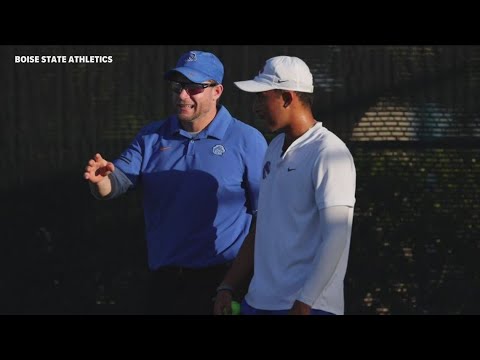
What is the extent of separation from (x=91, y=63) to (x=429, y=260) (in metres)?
2.56

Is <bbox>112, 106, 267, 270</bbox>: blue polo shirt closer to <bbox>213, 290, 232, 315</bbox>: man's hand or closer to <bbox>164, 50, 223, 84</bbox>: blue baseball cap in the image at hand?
<bbox>164, 50, 223, 84</bbox>: blue baseball cap

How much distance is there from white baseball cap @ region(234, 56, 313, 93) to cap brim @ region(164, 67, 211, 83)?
81cm

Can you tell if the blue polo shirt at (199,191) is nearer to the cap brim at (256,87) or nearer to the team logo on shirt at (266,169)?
the team logo on shirt at (266,169)

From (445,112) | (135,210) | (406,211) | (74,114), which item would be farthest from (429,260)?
(74,114)

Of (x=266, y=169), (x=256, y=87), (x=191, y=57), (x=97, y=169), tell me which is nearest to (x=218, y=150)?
(x=191, y=57)

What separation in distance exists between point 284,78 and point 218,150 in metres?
1.05

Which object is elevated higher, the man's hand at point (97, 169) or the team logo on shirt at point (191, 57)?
the team logo on shirt at point (191, 57)

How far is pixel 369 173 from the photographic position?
770 cm

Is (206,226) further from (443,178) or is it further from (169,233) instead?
(443,178)

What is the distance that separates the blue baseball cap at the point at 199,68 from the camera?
6.16m

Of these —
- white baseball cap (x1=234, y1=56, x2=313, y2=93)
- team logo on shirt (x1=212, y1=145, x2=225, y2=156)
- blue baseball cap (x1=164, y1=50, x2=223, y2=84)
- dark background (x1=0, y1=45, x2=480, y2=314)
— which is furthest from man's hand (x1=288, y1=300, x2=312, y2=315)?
dark background (x1=0, y1=45, x2=480, y2=314)

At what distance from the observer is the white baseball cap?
5.29 m

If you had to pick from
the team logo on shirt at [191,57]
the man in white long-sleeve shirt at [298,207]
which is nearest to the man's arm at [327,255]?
the man in white long-sleeve shirt at [298,207]

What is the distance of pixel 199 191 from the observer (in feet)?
20.4
